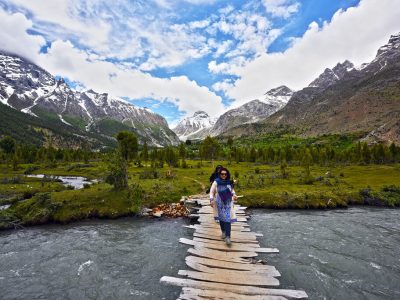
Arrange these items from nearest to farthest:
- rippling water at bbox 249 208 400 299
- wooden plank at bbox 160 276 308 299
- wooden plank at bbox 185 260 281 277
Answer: wooden plank at bbox 160 276 308 299
wooden plank at bbox 185 260 281 277
rippling water at bbox 249 208 400 299

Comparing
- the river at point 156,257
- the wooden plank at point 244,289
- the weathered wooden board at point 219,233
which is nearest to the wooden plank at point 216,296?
the wooden plank at point 244,289

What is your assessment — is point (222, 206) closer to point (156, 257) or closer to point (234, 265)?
point (234, 265)

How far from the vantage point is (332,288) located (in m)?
19.0

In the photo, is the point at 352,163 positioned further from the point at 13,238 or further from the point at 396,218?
the point at 13,238

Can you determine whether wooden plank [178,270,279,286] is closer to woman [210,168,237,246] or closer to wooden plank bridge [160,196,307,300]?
wooden plank bridge [160,196,307,300]

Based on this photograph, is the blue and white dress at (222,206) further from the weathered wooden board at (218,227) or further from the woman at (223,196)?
the weathered wooden board at (218,227)

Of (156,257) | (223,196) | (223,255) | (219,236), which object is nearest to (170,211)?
(156,257)

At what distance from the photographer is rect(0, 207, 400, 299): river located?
19.0m

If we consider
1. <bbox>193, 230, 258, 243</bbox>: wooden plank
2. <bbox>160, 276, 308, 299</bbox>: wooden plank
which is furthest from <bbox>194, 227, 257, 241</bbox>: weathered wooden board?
<bbox>160, 276, 308, 299</bbox>: wooden plank

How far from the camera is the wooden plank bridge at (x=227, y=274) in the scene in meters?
15.0

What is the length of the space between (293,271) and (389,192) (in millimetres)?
41654

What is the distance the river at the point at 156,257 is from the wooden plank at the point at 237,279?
2.67 m

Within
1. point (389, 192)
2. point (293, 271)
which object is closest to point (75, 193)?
point (293, 271)

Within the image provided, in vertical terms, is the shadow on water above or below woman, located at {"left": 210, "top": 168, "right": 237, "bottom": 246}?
below
